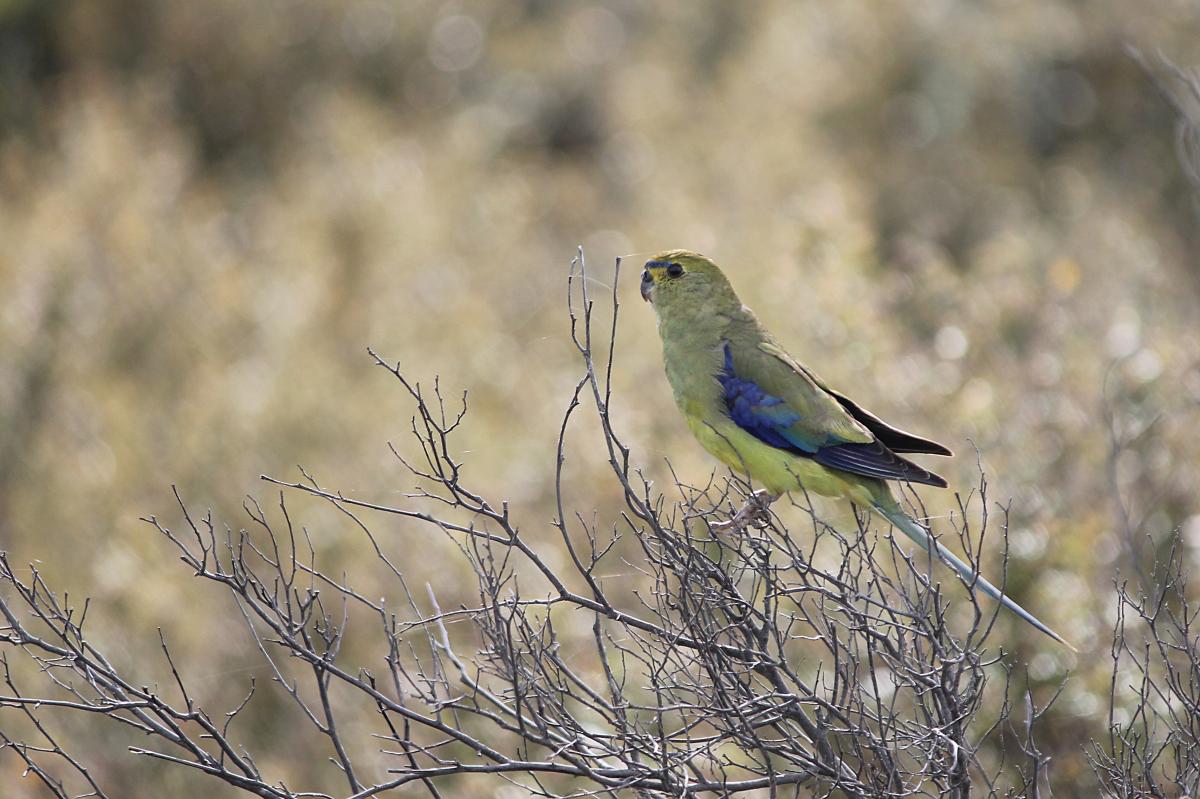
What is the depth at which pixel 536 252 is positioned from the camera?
1636cm

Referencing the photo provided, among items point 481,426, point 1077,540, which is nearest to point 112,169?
point 481,426

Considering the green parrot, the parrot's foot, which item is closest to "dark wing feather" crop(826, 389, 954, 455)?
the green parrot

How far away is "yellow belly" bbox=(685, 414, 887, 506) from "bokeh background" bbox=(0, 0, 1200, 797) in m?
0.99

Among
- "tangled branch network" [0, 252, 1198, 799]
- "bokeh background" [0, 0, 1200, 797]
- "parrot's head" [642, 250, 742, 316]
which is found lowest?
"tangled branch network" [0, 252, 1198, 799]

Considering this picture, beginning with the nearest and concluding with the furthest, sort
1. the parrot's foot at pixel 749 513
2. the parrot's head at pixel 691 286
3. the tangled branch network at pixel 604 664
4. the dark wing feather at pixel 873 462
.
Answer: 1. the tangled branch network at pixel 604 664
2. the parrot's foot at pixel 749 513
3. the dark wing feather at pixel 873 462
4. the parrot's head at pixel 691 286

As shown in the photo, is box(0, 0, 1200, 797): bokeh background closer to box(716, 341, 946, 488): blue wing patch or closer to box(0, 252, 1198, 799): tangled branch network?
box(0, 252, 1198, 799): tangled branch network

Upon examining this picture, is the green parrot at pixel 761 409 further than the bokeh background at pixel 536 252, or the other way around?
the bokeh background at pixel 536 252

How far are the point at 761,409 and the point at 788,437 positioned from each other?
156 millimetres

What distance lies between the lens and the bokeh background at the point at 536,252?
345 inches

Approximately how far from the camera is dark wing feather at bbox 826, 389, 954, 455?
18.4ft

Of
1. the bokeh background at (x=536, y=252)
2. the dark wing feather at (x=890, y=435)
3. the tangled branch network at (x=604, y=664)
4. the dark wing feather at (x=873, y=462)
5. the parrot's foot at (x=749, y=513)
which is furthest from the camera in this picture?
the bokeh background at (x=536, y=252)

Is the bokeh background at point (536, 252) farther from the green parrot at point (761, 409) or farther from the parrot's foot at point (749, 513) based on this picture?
the parrot's foot at point (749, 513)

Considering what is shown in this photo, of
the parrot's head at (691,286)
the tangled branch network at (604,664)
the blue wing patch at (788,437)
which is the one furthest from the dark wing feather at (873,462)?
the parrot's head at (691,286)

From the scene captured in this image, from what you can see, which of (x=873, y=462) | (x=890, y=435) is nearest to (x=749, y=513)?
(x=873, y=462)
